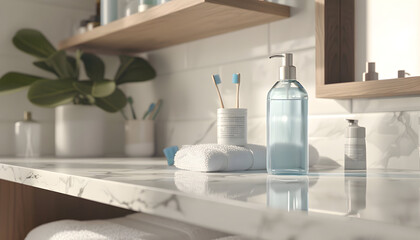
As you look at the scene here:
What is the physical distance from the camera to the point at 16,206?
3.81 ft

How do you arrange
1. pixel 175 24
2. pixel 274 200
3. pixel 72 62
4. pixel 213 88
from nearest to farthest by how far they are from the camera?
pixel 274 200, pixel 175 24, pixel 213 88, pixel 72 62

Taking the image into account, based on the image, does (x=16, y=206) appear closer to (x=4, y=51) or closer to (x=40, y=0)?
(x=4, y=51)

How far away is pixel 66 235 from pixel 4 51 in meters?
0.97

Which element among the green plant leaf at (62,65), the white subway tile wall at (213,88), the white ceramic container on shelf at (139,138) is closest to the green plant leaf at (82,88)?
the green plant leaf at (62,65)

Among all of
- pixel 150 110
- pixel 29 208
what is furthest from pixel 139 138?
pixel 29 208

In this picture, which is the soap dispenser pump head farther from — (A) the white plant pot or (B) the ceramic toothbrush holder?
(A) the white plant pot

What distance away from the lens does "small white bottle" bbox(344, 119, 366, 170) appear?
963 mm

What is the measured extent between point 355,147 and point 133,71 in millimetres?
886

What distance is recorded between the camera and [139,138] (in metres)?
1.56

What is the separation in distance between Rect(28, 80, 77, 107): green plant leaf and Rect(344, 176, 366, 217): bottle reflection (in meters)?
0.92

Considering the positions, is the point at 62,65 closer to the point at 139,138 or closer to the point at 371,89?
the point at 139,138

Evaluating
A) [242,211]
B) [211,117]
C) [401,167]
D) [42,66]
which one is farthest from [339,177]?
[42,66]

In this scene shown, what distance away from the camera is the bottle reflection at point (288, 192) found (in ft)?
1.67

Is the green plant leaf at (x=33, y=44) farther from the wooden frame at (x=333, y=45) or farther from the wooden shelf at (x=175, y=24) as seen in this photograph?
the wooden frame at (x=333, y=45)
